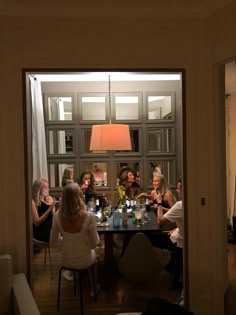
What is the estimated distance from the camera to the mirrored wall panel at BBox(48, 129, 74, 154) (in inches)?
251

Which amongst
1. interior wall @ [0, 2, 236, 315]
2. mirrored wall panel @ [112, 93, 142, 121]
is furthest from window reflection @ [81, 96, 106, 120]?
interior wall @ [0, 2, 236, 315]

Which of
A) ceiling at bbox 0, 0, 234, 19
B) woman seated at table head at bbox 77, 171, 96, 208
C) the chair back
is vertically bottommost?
the chair back

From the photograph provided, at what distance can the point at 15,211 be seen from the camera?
324 cm

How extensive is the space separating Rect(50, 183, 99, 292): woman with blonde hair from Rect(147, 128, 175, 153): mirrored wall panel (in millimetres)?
3062

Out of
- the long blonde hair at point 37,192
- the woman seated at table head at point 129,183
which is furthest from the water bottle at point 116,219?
the woman seated at table head at point 129,183

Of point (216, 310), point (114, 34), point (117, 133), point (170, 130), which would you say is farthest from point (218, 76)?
point (170, 130)

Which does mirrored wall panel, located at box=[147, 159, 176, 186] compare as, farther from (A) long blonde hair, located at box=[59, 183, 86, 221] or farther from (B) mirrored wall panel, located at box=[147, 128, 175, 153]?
(A) long blonde hair, located at box=[59, 183, 86, 221]

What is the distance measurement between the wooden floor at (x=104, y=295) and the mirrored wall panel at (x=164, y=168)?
208cm

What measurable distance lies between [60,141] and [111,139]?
6.41ft

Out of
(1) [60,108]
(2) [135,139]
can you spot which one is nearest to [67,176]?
(1) [60,108]

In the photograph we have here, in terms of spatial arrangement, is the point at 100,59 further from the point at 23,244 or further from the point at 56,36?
the point at 23,244

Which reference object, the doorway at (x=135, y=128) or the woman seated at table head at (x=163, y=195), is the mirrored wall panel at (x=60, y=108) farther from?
the woman seated at table head at (x=163, y=195)

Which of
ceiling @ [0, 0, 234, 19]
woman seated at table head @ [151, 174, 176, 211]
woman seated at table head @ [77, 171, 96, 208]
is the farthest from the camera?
woman seated at table head @ [77, 171, 96, 208]

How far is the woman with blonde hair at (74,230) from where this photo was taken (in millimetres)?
3523
